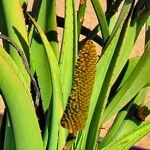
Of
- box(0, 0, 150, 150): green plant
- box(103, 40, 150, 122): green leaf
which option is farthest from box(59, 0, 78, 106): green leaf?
box(103, 40, 150, 122): green leaf

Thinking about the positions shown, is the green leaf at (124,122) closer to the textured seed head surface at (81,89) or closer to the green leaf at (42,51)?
the green leaf at (42,51)

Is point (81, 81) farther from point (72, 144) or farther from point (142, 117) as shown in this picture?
point (142, 117)

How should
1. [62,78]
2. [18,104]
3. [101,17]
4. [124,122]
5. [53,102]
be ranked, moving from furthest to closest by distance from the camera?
[124,122] < [101,17] < [62,78] < [53,102] < [18,104]

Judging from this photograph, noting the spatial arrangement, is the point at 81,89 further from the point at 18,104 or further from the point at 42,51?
the point at 42,51

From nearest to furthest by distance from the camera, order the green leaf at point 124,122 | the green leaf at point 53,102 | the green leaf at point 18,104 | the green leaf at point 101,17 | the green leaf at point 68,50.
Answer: the green leaf at point 18,104 → the green leaf at point 53,102 → the green leaf at point 68,50 → the green leaf at point 101,17 → the green leaf at point 124,122

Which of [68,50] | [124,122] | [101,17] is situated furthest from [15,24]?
[124,122]

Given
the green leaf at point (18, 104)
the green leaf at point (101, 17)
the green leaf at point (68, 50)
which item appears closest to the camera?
the green leaf at point (18, 104)

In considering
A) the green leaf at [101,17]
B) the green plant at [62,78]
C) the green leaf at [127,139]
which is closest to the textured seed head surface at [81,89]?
the green plant at [62,78]
